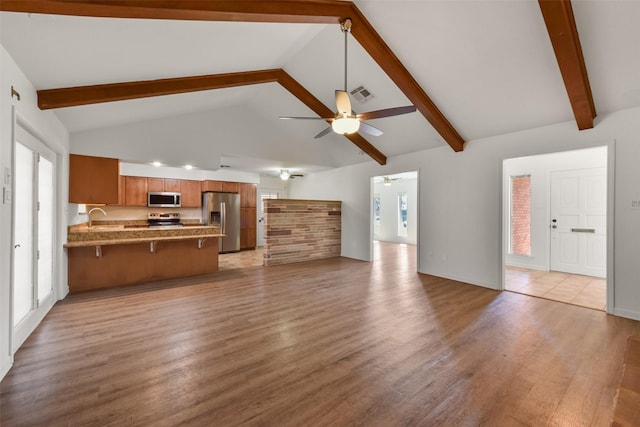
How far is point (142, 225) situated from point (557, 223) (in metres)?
9.71

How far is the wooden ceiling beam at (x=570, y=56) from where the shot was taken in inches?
96.0

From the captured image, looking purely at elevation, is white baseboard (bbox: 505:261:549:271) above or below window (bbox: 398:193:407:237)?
below

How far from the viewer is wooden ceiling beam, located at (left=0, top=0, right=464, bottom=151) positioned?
1.82 m

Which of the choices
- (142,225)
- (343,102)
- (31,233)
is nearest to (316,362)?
(343,102)

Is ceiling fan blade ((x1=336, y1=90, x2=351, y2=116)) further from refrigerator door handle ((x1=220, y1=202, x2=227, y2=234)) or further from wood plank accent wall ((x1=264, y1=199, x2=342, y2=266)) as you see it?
refrigerator door handle ((x1=220, y1=202, x2=227, y2=234))

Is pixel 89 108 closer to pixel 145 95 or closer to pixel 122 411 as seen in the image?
pixel 145 95

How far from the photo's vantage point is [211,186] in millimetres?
7898

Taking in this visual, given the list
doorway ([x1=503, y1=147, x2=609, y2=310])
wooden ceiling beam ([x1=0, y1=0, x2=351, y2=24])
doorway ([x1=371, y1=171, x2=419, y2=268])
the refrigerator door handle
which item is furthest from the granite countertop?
doorway ([x1=371, y1=171, x2=419, y2=268])

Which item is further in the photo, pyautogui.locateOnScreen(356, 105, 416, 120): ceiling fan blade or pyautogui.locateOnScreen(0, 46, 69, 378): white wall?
pyautogui.locateOnScreen(356, 105, 416, 120): ceiling fan blade

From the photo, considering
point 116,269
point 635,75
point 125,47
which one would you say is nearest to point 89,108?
point 125,47

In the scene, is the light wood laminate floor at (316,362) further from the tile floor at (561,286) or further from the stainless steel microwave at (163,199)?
the stainless steel microwave at (163,199)

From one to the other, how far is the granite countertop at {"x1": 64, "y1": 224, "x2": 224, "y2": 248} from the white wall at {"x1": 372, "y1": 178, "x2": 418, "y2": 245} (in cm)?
648

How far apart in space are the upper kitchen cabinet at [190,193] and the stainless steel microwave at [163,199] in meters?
0.18

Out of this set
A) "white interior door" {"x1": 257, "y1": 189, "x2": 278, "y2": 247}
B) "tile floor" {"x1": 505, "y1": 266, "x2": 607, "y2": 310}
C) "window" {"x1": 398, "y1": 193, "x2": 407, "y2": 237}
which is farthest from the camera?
"window" {"x1": 398, "y1": 193, "x2": 407, "y2": 237}
